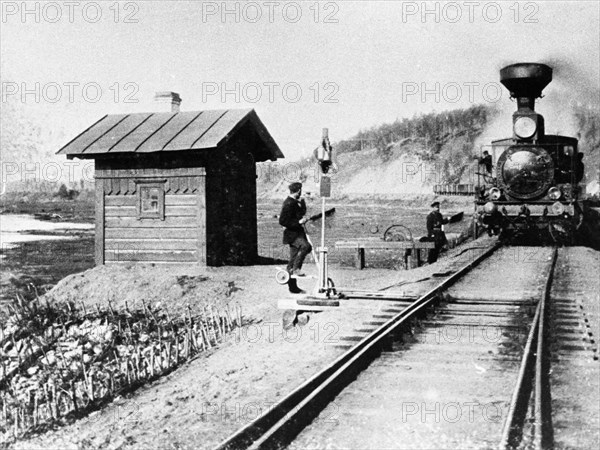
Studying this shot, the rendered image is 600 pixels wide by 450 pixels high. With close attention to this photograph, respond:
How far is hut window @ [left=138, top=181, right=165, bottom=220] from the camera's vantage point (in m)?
16.2

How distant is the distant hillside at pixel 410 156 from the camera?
96.2 meters

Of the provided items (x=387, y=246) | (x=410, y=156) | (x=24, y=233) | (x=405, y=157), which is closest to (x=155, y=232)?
(x=387, y=246)

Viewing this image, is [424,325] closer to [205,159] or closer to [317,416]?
[317,416]

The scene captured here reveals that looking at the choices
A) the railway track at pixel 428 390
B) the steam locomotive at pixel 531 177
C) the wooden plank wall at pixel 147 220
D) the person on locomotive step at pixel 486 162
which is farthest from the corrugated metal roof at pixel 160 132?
the railway track at pixel 428 390

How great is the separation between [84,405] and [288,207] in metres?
4.57

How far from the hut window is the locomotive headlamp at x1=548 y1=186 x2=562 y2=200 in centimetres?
1005

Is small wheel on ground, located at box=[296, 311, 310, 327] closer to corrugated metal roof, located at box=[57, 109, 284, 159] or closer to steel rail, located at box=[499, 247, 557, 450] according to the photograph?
steel rail, located at box=[499, 247, 557, 450]

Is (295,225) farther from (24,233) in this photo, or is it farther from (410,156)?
(410,156)

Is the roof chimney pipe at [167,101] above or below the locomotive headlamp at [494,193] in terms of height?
above

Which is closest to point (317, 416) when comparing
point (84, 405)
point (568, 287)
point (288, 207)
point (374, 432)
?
point (374, 432)

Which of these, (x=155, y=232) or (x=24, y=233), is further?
(x=24, y=233)

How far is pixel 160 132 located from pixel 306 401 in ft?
40.9

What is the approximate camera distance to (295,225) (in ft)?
35.9

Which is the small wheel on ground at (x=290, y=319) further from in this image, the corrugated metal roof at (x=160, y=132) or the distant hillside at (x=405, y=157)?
the distant hillside at (x=405, y=157)
